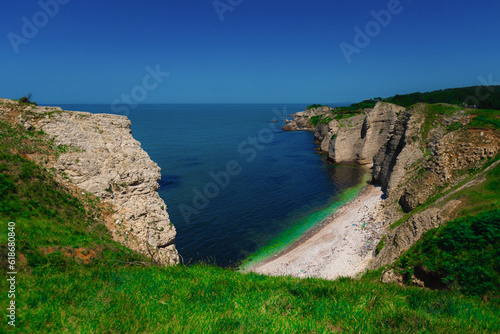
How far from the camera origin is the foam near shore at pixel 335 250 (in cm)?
2298

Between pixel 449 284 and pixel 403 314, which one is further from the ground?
pixel 403 314

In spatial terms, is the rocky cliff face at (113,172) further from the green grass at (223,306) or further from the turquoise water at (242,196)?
the turquoise water at (242,196)

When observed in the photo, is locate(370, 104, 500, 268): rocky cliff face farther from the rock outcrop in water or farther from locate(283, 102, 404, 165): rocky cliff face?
locate(283, 102, 404, 165): rocky cliff face

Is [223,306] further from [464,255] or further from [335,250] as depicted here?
[335,250]

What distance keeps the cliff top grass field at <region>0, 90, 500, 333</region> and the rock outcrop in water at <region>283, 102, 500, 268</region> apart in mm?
4074

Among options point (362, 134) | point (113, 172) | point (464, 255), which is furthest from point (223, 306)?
point (362, 134)

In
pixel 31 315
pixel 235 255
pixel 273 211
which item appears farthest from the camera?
pixel 273 211

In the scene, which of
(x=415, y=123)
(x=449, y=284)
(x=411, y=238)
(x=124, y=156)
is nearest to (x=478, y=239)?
(x=449, y=284)

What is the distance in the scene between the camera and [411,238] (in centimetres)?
1616

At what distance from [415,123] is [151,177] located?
107 ft

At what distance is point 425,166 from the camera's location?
25.4 m

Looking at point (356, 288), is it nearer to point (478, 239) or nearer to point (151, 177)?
point (478, 239)

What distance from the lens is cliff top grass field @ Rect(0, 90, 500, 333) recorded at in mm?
5641

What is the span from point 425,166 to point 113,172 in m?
27.7
